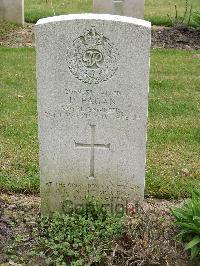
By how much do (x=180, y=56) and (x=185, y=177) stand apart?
4.81 m

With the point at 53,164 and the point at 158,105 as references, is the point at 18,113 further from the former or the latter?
the point at 53,164

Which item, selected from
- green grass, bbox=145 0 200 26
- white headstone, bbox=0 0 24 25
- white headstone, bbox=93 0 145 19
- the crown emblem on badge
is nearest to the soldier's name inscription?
the crown emblem on badge

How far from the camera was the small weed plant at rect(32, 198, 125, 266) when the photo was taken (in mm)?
4414

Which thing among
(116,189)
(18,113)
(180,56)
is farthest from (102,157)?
(180,56)

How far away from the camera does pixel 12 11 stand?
12.0 meters

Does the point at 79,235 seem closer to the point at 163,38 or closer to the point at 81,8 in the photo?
the point at 163,38

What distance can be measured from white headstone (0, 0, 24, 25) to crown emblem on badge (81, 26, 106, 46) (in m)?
7.74

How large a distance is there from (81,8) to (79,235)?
405 inches

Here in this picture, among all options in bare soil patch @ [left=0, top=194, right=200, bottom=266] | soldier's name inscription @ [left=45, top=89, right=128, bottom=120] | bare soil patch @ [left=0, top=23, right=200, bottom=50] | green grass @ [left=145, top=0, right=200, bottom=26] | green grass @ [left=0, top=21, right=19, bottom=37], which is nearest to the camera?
bare soil patch @ [left=0, top=194, right=200, bottom=266]

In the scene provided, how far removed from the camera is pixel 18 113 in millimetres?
7473

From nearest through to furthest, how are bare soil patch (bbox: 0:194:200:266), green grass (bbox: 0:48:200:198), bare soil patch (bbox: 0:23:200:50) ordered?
bare soil patch (bbox: 0:194:200:266), green grass (bbox: 0:48:200:198), bare soil patch (bbox: 0:23:200:50)

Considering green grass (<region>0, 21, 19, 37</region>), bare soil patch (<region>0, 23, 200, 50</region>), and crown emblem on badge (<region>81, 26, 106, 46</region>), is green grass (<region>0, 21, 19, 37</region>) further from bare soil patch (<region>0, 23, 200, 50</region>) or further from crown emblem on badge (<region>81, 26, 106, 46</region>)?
crown emblem on badge (<region>81, 26, 106, 46</region>)

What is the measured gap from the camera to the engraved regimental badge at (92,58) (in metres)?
4.52

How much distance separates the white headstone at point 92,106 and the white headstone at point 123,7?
7506mm
